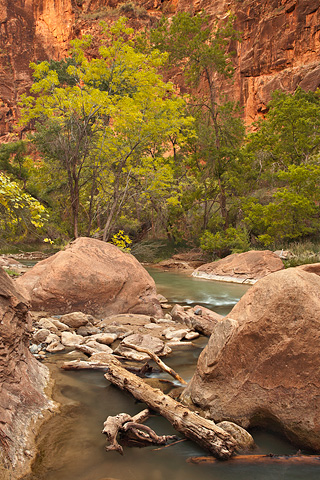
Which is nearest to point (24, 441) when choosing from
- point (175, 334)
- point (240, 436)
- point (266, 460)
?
point (240, 436)

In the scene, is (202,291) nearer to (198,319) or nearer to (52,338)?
(198,319)

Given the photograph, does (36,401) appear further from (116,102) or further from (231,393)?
(116,102)

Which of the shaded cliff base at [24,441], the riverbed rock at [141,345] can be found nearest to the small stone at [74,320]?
the riverbed rock at [141,345]

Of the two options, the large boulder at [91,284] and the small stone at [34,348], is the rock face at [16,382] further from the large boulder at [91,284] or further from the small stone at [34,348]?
the large boulder at [91,284]

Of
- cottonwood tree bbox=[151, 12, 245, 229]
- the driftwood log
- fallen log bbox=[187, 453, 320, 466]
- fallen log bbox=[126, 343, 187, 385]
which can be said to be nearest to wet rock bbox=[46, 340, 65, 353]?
fallen log bbox=[126, 343, 187, 385]

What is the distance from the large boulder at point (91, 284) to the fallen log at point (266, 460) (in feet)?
16.2

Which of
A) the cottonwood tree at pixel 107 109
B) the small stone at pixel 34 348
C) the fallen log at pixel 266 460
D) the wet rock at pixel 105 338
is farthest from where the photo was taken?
the cottonwood tree at pixel 107 109

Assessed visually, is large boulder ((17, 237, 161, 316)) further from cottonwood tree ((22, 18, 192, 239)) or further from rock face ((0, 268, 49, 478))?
cottonwood tree ((22, 18, 192, 239))

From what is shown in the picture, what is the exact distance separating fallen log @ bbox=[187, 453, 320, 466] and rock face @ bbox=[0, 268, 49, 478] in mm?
1404

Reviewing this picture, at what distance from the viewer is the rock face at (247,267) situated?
581 inches

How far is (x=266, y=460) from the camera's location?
2832mm

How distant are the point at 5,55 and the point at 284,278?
67314 millimetres

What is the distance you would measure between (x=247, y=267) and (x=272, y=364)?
40.5 ft

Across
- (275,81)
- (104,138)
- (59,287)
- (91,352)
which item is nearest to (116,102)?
(104,138)
